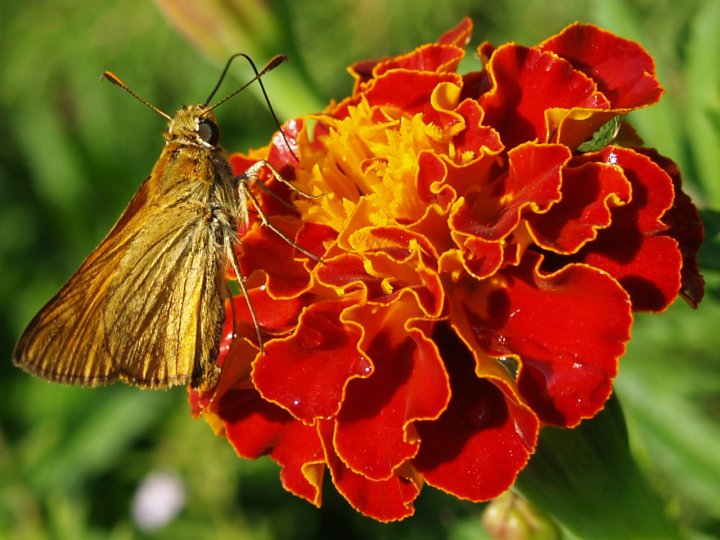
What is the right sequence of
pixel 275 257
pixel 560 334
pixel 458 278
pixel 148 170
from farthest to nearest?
pixel 148 170, pixel 275 257, pixel 458 278, pixel 560 334

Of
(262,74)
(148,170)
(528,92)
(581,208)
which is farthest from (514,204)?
(148,170)

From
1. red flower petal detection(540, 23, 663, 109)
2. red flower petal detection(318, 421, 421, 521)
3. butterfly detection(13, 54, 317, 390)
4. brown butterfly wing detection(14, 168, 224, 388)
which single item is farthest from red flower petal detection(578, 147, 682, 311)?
brown butterfly wing detection(14, 168, 224, 388)

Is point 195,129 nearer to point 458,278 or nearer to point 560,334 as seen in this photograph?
point 458,278

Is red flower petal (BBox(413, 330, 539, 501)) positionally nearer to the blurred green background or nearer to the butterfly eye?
the blurred green background

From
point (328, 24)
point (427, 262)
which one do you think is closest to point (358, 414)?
point (427, 262)

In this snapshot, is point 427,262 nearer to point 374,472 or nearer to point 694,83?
point 374,472

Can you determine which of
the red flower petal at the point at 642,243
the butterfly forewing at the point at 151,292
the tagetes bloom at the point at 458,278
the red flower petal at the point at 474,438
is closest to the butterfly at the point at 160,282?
the butterfly forewing at the point at 151,292

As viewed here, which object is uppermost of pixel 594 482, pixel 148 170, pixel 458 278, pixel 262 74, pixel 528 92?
pixel 262 74
